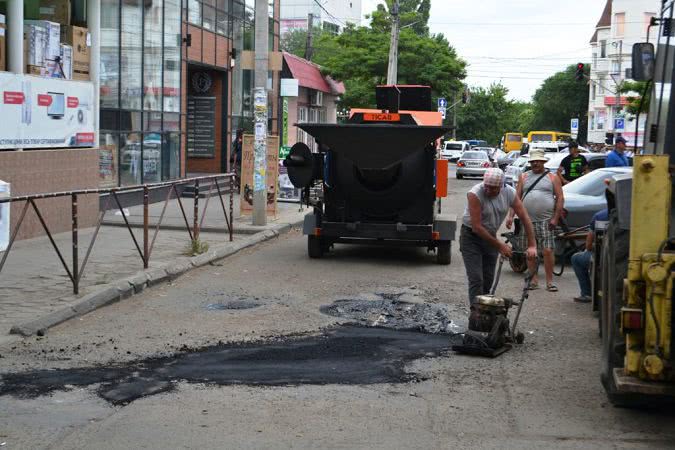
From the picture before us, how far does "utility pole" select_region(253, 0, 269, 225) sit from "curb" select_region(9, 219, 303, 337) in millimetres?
1884

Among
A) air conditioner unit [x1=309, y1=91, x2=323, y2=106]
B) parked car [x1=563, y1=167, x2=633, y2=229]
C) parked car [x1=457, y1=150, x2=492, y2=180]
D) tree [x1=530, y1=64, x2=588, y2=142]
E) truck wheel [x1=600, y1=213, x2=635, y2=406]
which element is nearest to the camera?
truck wheel [x1=600, y1=213, x2=635, y2=406]

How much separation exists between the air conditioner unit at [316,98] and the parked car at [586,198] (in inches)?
1241

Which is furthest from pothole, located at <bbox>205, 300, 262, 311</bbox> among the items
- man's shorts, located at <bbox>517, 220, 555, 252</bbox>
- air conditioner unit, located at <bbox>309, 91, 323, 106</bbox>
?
air conditioner unit, located at <bbox>309, 91, 323, 106</bbox>

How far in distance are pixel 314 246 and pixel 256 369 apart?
721cm

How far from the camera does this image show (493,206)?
30.3ft

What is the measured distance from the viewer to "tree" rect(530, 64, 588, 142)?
95.5m

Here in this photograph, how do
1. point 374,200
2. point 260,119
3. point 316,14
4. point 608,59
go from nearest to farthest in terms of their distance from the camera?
1. point 374,200
2. point 260,119
3. point 608,59
4. point 316,14

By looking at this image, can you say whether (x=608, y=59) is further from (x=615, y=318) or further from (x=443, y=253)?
(x=615, y=318)

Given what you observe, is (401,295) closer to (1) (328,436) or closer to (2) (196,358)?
(2) (196,358)

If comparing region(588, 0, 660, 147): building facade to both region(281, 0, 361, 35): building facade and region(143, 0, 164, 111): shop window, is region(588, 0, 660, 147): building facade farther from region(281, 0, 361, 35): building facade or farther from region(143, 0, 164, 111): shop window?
region(143, 0, 164, 111): shop window

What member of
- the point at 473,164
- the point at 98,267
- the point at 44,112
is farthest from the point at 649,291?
the point at 473,164

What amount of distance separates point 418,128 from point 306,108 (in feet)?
106

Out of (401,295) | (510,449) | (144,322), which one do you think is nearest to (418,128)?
(401,295)

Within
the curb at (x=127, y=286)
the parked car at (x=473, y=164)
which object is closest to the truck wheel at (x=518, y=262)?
the curb at (x=127, y=286)
